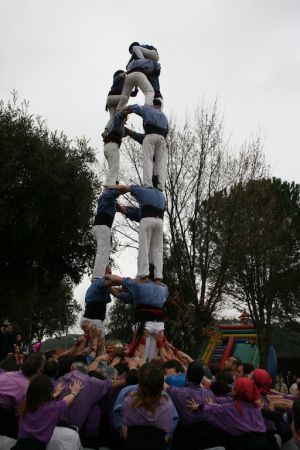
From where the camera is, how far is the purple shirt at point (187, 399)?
5059 millimetres

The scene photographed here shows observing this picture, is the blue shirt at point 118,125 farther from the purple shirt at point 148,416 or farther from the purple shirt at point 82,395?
the purple shirt at point 148,416

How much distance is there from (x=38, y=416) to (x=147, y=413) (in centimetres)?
91

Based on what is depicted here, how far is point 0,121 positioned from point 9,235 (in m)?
4.33

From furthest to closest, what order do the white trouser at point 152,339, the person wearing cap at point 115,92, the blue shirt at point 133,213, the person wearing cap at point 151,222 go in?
the person wearing cap at point 115,92, the blue shirt at point 133,213, the person wearing cap at point 151,222, the white trouser at point 152,339

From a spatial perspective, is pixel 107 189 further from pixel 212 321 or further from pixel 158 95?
pixel 212 321

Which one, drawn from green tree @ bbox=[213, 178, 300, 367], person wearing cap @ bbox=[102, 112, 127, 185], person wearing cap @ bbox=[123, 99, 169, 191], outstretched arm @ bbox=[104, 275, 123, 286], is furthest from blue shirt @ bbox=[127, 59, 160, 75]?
green tree @ bbox=[213, 178, 300, 367]

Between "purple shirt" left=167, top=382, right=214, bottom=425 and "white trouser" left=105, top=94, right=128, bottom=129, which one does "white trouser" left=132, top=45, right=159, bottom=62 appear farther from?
"purple shirt" left=167, top=382, right=214, bottom=425

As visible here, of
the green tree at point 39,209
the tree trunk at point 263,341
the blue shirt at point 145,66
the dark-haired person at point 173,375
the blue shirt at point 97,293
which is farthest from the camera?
the tree trunk at point 263,341

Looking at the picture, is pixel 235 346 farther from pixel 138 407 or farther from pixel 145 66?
pixel 138 407

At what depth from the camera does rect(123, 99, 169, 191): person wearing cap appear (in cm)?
1140

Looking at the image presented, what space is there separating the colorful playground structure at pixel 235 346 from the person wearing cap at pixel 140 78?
16.3m

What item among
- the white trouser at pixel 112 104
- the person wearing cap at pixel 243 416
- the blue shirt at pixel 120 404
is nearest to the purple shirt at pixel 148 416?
the blue shirt at pixel 120 404

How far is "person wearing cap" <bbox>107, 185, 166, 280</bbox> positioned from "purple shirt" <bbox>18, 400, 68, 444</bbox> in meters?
6.16

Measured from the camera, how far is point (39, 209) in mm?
19000
